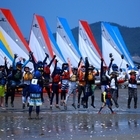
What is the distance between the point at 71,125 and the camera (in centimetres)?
1484

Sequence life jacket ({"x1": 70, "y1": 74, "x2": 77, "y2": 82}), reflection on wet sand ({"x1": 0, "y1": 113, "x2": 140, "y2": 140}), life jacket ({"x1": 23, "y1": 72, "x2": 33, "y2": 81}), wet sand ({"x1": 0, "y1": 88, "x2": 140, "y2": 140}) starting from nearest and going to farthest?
1. wet sand ({"x1": 0, "y1": 88, "x2": 140, "y2": 140})
2. reflection on wet sand ({"x1": 0, "y1": 113, "x2": 140, "y2": 140})
3. life jacket ({"x1": 23, "y1": 72, "x2": 33, "y2": 81})
4. life jacket ({"x1": 70, "y1": 74, "x2": 77, "y2": 82})

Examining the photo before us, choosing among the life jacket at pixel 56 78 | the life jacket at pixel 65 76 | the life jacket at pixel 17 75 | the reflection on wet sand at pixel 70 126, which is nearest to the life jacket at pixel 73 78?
the life jacket at pixel 65 76

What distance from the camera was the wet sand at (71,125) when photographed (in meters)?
12.9

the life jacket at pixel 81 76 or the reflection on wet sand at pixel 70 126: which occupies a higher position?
the life jacket at pixel 81 76

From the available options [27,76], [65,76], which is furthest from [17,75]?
[65,76]

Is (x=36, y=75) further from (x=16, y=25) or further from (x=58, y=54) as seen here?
(x=58, y=54)

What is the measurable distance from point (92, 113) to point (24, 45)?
59.5 ft

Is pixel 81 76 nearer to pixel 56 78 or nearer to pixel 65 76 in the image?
pixel 65 76

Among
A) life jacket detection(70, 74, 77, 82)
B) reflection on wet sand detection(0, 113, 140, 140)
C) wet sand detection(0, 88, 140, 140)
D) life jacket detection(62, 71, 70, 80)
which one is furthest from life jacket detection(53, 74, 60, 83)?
reflection on wet sand detection(0, 113, 140, 140)

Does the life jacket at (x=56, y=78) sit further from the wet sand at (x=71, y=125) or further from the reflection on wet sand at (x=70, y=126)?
the reflection on wet sand at (x=70, y=126)

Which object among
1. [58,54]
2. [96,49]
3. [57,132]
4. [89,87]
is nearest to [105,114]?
[89,87]

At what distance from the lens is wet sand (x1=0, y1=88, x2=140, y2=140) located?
1295 centimetres

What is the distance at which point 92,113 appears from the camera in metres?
18.0

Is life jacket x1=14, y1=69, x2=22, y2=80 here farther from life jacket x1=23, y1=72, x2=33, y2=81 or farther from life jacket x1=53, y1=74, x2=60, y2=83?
life jacket x1=53, y1=74, x2=60, y2=83
